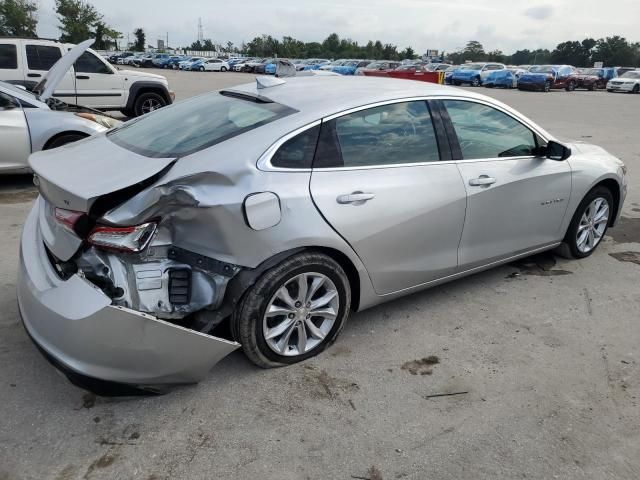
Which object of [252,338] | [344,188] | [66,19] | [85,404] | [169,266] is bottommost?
[85,404]

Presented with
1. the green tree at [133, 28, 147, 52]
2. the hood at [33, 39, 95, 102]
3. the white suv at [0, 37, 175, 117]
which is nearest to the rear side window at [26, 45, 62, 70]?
the white suv at [0, 37, 175, 117]

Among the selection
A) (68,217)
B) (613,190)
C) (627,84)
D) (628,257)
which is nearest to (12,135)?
(68,217)

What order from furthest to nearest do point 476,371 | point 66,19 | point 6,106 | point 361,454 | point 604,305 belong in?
1. point 66,19
2. point 6,106
3. point 604,305
4. point 476,371
5. point 361,454

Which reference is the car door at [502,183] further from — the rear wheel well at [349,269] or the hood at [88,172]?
the hood at [88,172]

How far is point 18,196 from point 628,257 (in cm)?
656

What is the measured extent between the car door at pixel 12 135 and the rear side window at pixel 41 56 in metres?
4.65

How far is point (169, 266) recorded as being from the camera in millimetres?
2725

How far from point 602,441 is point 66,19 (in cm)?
4317

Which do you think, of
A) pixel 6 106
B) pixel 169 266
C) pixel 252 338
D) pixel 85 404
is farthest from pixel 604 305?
pixel 6 106

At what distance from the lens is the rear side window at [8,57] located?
10195 mm

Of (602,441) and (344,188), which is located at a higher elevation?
(344,188)

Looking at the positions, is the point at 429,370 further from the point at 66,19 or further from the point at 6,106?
the point at 66,19

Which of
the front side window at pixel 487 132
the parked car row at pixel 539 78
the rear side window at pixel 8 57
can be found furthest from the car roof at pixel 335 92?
the parked car row at pixel 539 78

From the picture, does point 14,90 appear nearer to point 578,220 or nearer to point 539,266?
point 539,266
